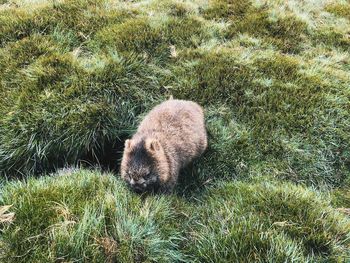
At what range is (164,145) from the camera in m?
5.66

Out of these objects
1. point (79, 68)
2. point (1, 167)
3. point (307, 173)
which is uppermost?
point (79, 68)

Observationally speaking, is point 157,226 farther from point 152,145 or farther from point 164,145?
point 164,145

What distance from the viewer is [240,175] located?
19.1 feet

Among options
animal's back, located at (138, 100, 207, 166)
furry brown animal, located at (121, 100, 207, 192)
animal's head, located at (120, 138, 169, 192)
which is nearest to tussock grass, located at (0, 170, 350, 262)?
animal's head, located at (120, 138, 169, 192)

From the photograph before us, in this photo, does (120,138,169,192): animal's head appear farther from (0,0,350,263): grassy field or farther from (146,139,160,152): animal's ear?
(0,0,350,263): grassy field

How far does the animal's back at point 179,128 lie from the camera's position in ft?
19.2

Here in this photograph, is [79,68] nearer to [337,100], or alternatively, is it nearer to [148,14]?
[148,14]

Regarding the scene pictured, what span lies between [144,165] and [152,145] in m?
0.31

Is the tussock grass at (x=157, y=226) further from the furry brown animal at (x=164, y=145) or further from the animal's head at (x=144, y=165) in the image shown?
the furry brown animal at (x=164, y=145)

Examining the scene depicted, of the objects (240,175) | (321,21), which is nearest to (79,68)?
(240,175)

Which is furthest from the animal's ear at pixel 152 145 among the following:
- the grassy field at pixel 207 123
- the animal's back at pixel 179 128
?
the grassy field at pixel 207 123

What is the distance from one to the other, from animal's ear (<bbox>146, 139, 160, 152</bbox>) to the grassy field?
693 mm

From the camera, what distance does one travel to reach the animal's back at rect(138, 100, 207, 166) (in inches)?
230

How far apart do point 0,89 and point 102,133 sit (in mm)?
1720
